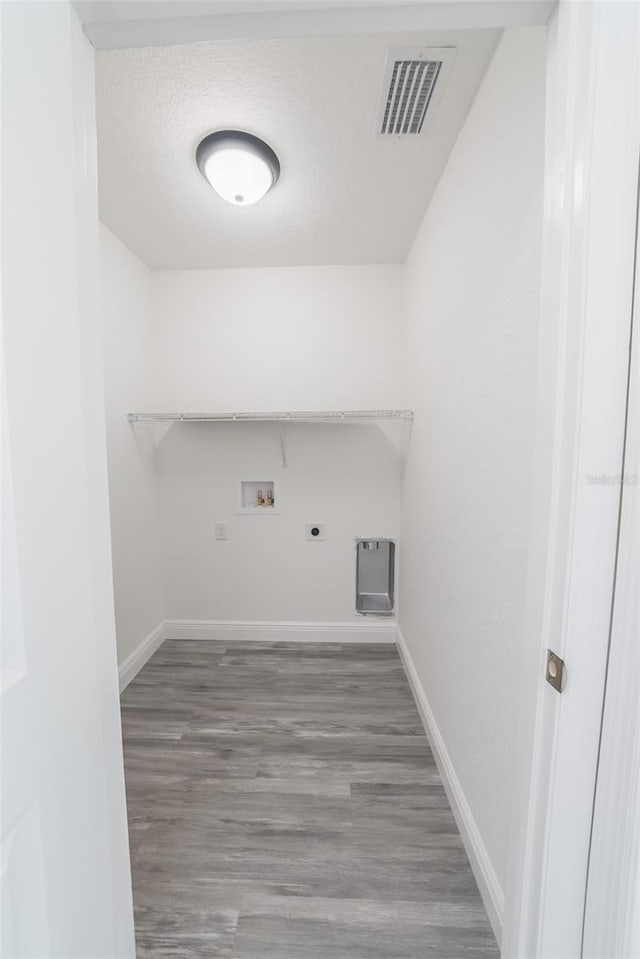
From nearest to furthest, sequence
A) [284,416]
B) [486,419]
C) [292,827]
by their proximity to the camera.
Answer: [486,419]
[292,827]
[284,416]

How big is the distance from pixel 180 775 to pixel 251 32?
2.30 metres

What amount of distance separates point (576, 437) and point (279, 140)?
1.56 meters

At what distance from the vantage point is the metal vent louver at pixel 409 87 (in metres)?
1.09

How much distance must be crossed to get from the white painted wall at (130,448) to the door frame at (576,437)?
2.07 meters

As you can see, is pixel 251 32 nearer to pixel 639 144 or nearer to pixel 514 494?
pixel 639 144

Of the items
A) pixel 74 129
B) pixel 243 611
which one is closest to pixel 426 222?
pixel 74 129

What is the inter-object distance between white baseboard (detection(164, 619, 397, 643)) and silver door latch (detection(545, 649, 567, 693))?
212cm

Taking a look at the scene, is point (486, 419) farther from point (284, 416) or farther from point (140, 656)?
point (140, 656)

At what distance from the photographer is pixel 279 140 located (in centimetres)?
142

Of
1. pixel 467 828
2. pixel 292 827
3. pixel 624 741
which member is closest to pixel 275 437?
pixel 292 827

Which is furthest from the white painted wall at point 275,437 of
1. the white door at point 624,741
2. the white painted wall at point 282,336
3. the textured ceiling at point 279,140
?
the white door at point 624,741

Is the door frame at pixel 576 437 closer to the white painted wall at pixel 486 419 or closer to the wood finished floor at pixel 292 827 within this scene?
the white painted wall at pixel 486 419

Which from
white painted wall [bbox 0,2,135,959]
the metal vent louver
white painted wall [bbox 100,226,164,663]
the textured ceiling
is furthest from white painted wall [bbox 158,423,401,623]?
white painted wall [bbox 0,2,135,959]

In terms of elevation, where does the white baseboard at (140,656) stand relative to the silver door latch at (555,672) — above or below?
below
